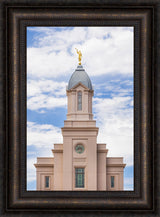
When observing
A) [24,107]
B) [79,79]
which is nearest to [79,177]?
[79,79]

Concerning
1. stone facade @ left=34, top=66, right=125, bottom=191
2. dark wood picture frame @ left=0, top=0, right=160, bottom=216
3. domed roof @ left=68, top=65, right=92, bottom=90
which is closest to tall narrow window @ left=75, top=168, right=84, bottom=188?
stone facade @ left=34, top=66, right=125, bottom=191

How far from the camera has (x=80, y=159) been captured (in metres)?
13.7

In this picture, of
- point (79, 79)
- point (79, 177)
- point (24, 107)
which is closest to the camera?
point (24, 107)

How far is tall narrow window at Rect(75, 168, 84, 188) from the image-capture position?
42.4 feet

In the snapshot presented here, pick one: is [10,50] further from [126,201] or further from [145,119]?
[126,201]

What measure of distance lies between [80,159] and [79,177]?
2.64ft

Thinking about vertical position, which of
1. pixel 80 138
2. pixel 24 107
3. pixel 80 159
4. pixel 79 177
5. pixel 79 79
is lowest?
pixel 79 177

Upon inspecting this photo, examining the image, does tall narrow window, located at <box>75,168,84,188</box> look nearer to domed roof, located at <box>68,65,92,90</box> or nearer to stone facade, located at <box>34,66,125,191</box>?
stone facade, located at <box>34,66,125,191</box>

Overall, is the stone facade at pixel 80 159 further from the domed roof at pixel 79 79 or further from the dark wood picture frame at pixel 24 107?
the dark wood picture frame at pixel 24 107

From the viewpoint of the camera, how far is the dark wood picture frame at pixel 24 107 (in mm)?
2326

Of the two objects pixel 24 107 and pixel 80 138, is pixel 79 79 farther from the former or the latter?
pixel 24 107

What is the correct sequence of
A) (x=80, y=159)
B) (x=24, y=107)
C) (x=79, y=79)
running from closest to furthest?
(x=24, y=107), (x=80, y=159), (x=79, y=79)

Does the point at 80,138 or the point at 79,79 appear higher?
the point at 79,79

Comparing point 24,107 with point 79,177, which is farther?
point 79,177
